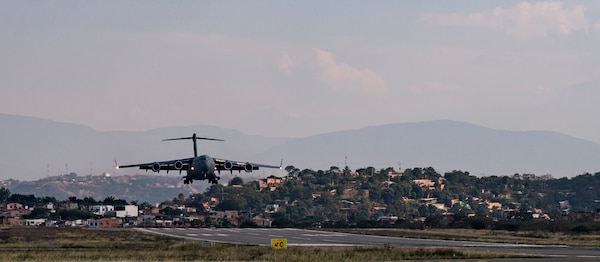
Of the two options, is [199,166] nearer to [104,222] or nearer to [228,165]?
[228,165]

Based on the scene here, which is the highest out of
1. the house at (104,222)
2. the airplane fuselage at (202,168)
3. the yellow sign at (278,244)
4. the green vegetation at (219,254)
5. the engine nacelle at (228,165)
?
the engine nacelle at (228,165)

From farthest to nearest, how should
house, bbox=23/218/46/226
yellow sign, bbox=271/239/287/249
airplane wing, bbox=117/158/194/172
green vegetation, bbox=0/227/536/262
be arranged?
1. house, bbox=23/218/46/226
2. airplane wing, bbox=117/158/194/172
3. yellow sign, bbox=271/239/287/249
4. green vegetation, bbox=0/227/536/262

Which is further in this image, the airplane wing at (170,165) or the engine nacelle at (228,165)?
the engine nacelle at (228,165)

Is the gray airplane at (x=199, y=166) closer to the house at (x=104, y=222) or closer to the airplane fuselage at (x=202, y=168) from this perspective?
the airplane fuselage at (x=202, y=168)

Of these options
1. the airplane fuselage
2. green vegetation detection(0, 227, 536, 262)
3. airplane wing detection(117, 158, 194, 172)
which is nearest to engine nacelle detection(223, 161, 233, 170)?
airplane wing detection(117, 158, 194, 172)

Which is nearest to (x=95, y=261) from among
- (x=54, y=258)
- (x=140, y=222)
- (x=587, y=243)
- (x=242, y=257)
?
(x=54, y=258)

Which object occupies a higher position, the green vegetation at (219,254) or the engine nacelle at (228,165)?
the engine nacelle at (228,165)

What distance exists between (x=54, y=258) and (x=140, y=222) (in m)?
120

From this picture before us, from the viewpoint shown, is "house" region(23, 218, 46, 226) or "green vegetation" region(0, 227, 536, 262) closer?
"green vegetation" region(0, 227, 536, 262)

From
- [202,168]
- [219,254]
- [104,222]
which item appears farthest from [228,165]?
[104,222]

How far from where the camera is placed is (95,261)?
200 ft

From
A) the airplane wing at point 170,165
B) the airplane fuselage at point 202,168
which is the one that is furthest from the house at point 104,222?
the airplane fuselage at point 202,168

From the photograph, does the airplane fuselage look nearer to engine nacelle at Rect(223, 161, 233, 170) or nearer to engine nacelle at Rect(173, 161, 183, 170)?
engine nacelle at Rect(173, 161, 183, 170)

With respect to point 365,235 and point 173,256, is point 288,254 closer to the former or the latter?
point 173,256
